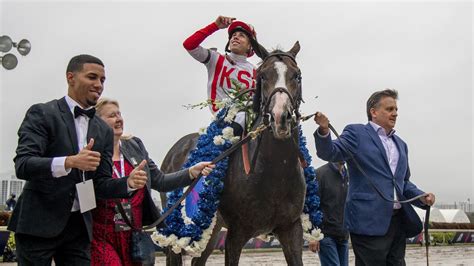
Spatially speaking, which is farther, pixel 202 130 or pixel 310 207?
pixel 202 130

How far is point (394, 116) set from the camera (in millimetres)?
5781

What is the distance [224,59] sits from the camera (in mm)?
7102

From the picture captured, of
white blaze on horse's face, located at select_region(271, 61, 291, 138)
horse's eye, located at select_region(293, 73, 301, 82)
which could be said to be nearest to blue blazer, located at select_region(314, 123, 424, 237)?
horse's eye, located at select_region(293, 73, 301, 82)

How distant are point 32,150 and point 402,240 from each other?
12.4 ft

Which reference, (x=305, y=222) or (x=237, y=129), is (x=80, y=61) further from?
(x=305, y=222)

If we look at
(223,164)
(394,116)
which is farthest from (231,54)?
(394,116)

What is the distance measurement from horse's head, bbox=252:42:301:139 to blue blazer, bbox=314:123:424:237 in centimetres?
64

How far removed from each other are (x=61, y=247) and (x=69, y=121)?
885 mm

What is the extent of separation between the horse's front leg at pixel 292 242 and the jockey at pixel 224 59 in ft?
6.14

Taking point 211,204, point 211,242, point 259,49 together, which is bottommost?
point 211,242

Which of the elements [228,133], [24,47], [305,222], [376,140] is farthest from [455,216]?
[228,133]

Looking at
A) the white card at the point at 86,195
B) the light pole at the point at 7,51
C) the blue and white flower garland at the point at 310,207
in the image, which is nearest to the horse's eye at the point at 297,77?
the blue and white flower garland at the point at 310,207

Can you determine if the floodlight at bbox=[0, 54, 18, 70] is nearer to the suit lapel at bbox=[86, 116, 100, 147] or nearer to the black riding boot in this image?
the black riding boot

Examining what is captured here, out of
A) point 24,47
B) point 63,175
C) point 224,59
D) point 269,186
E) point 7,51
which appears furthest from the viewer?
point 24,47
